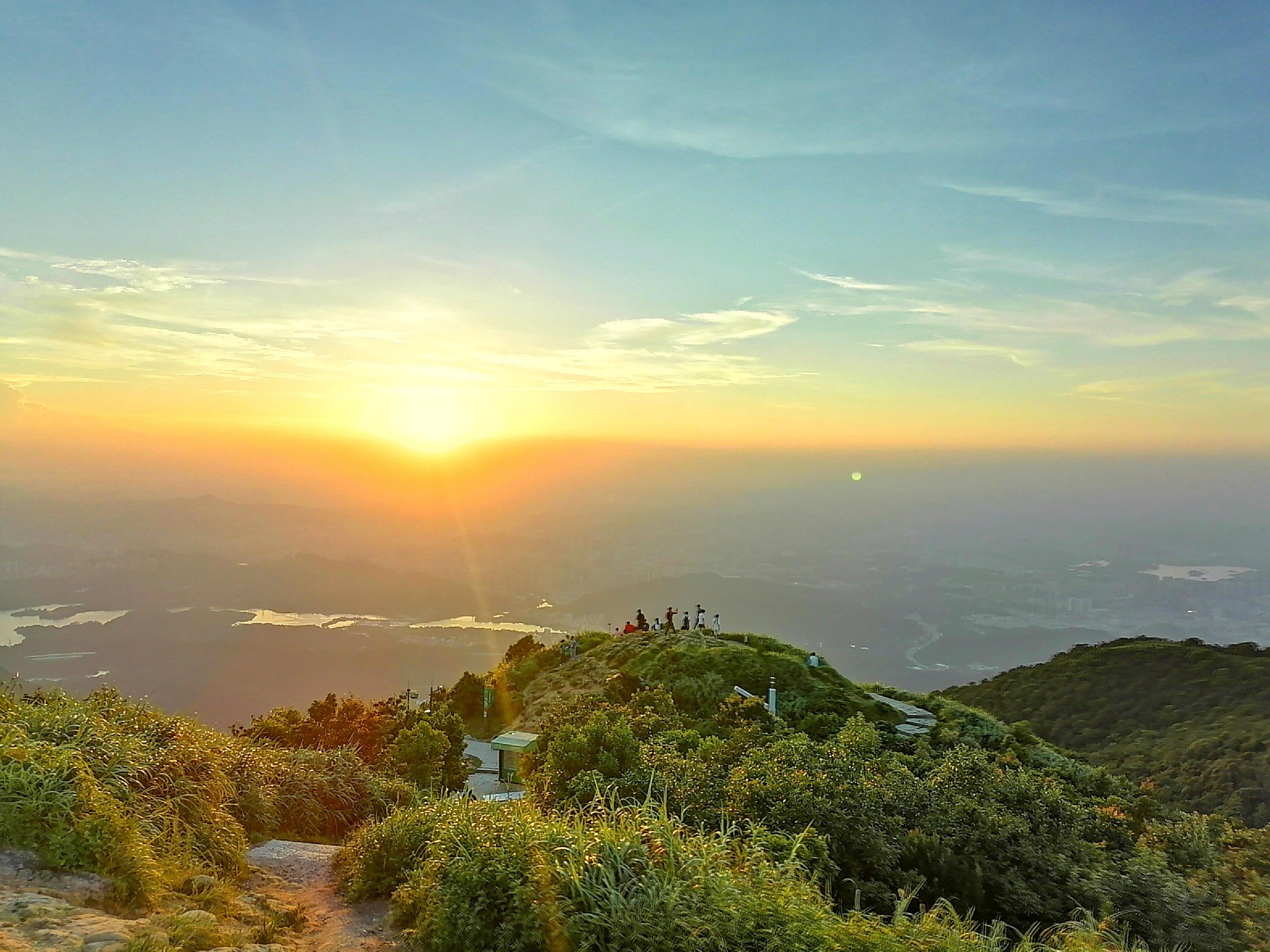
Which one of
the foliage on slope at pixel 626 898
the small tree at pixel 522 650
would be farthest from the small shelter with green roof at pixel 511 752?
the small tree at pixel 522 650

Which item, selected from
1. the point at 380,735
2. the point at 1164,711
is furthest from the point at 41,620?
the point at 1164,711

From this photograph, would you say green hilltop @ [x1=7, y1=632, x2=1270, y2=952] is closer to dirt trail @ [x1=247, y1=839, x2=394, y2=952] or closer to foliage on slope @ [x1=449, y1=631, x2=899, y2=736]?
dirt trail @ [x1=247, y1=839, x2=394, y2=952]

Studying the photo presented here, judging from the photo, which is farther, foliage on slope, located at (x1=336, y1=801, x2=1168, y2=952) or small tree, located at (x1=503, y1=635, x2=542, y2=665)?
small tree, located at (x1=503, y1=635, x2=542, y2=665)

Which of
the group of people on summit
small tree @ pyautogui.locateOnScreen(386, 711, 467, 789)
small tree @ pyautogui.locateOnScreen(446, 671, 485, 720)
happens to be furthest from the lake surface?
small tree @ pyautogui.locateOnScreen(386, 711, 467, 789)

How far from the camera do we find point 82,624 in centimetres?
12331

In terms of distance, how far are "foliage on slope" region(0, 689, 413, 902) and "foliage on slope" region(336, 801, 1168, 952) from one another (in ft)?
7.06

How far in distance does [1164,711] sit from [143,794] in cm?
4453

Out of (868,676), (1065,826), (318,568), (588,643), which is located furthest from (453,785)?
(318,568)

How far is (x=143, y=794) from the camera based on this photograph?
7.66 m

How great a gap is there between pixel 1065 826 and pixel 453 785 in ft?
35.0

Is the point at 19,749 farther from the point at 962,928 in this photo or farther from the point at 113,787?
the point at 962,928

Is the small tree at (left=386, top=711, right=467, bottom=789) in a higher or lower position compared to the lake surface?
higher

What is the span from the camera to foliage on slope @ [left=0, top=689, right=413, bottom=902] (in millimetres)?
6340

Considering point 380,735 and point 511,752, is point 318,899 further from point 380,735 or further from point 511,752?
point 380,735
